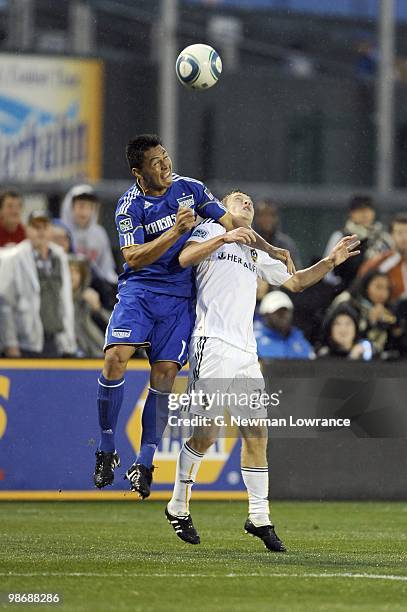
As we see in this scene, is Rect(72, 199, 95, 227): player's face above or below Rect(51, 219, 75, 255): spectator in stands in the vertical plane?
above

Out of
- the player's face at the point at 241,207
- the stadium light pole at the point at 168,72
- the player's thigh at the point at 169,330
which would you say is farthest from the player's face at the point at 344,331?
the stadium light pole at the point at 168,72

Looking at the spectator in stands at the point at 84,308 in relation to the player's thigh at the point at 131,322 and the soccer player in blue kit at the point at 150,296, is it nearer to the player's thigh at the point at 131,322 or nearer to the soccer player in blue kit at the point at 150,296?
the soccer player in blue kit at the point at 150,296

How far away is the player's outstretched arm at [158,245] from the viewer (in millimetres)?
9500

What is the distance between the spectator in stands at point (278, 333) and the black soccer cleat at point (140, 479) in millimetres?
4291

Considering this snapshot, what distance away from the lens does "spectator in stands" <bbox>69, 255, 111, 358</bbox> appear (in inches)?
578

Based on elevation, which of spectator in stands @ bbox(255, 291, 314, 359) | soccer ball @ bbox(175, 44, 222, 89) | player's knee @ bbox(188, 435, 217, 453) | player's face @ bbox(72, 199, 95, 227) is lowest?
spectator in stands @ bbox(255, 291, 314, 359)

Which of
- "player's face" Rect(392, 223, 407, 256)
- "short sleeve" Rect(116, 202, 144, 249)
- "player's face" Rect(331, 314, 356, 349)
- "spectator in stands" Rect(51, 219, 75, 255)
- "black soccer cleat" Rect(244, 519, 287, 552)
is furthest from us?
"player's face" Rect(392, 223, 407, 256)

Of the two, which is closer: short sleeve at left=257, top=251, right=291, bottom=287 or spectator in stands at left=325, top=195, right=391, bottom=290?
short sleeve at left=257, top=251, right=291, bottom=287

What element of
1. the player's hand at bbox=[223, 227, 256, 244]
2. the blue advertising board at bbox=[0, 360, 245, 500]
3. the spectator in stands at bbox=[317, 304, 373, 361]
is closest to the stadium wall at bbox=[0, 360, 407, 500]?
the blue advertising board at bbox=[0, 360, 245, 500]

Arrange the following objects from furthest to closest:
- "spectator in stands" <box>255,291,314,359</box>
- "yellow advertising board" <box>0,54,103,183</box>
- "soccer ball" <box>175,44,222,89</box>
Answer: "yellow advertising board" <box>0,54,103,183</box>, "spectator in stands" <box>255,291,314,359</box>, "soccer ball" <box>175,44,222,89</box>

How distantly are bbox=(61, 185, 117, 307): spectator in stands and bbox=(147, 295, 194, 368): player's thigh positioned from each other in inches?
196

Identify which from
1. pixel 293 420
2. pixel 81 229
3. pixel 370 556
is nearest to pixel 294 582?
pixel 370 556

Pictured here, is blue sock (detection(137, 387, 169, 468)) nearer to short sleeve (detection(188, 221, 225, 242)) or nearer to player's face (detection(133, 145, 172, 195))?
short sleeve (detection(188, 221, 225, 242))

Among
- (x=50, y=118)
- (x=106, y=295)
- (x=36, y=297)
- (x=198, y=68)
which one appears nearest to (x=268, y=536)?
(x=198, y=68)
